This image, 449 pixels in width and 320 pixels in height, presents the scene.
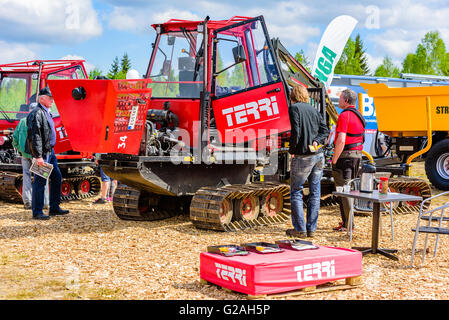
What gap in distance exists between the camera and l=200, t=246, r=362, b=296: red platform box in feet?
15.1

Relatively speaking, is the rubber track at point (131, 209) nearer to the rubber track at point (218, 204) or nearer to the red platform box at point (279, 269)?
the rubber track at point (218, 204)

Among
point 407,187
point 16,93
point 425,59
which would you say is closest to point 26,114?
point 16,93

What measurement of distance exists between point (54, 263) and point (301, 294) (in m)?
2.80

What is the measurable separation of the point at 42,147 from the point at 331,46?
24.8 feet

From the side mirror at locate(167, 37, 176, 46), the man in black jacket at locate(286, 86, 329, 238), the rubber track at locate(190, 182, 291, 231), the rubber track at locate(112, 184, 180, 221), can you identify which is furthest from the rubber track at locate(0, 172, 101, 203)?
the man in black jacket at locate(286, 86, 329, 238)

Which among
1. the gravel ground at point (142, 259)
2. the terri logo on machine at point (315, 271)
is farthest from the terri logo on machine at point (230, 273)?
the terri logo on machine at point (315, 271)

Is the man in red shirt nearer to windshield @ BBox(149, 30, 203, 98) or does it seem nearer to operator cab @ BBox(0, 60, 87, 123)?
windshield @ BBox(149, 30, 203, 98)

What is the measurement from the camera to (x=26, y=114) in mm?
12133

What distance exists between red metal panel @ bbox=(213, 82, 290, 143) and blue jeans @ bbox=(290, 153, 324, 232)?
95 centimetres

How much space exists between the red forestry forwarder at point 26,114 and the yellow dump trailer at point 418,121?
604 cm
